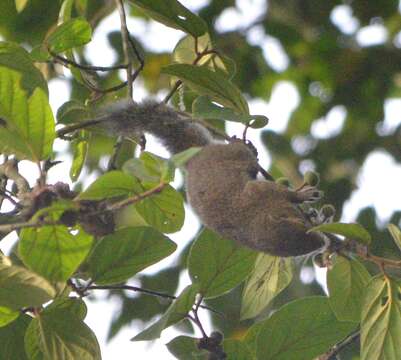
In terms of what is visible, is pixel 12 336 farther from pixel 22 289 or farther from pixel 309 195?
pixel 309 195

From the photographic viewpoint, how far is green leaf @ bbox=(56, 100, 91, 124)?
1.40 metres

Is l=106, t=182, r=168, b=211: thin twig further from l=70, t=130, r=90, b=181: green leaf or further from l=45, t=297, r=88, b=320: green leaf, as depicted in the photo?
l=70, t=130, r=90, b=181: green leaf

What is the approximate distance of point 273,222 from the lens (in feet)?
3.67

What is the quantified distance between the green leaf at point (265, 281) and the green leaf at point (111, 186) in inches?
13.4

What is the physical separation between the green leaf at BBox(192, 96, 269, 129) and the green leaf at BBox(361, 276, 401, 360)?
0.25 metres

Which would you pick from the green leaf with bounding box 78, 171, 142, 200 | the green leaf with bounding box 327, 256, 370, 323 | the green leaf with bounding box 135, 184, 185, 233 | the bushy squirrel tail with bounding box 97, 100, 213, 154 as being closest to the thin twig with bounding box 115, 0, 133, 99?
the bushy squirrel tail with bounding box 97, 100, 213, 154

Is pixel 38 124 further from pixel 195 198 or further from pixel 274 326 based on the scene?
pixel 274 326

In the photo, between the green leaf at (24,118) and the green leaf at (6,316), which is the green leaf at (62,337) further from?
the green leaf at (24,118)

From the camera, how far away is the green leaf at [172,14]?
A: 136 cm

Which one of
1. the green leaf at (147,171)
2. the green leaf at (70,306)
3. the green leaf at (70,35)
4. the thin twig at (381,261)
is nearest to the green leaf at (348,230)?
the thin twig at (381,261)

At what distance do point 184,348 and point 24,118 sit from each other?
384mm

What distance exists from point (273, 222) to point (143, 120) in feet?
1.03

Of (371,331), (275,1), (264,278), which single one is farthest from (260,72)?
(371,331)

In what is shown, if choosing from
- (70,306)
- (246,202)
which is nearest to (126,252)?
(70,306)
